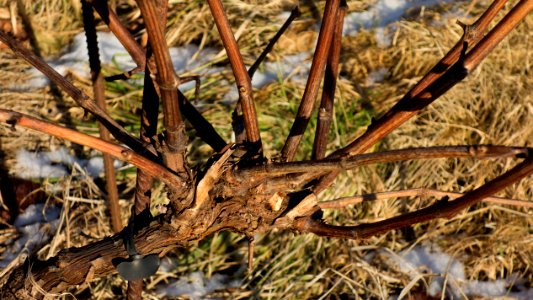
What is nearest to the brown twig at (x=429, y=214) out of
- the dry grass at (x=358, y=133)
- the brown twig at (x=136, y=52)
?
the brown twig at (x=136, y=52)

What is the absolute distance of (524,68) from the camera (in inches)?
109

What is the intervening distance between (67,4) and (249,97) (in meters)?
1.93

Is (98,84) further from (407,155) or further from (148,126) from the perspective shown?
(407,155)

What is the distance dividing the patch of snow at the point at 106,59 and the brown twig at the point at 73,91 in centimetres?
138

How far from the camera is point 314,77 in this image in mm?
1410

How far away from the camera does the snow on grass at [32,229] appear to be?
232 cm

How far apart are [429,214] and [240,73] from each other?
46cm

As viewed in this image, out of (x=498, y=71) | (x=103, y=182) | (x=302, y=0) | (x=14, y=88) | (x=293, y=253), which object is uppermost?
(x=302, y=0)

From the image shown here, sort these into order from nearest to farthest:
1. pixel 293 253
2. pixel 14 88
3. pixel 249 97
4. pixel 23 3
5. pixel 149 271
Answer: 1. pixel 249 97
2. pixel 149 271
3. pixel 293 253
4. pixel 14 88
5. pixel 23 3

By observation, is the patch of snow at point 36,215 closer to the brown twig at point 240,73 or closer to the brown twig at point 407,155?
the brown twig at point 240,73

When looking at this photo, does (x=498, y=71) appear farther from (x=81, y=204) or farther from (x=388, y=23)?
(x=81, y=204)

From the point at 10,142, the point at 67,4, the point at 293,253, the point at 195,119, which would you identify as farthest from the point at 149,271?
the point at 67,4

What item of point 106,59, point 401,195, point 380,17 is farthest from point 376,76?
point 401,195

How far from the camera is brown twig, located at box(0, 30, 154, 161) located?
1270 mm
